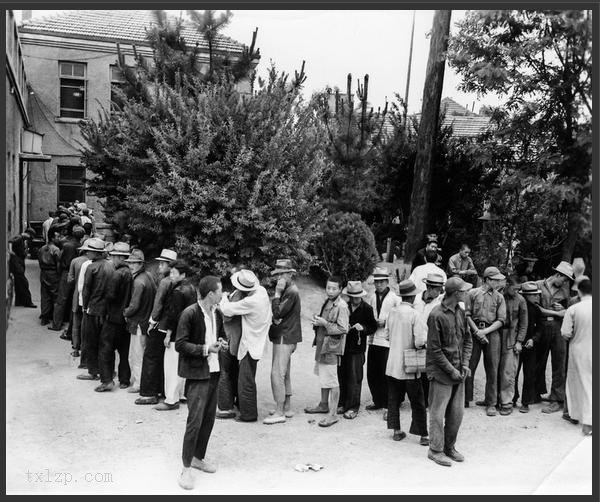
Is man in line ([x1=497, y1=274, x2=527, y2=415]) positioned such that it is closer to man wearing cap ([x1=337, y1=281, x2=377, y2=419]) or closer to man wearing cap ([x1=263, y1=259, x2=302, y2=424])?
man wearing cap ([x1=337, y1=281, x2=377, y2=419])

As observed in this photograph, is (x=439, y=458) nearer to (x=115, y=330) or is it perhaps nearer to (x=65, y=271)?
(x=115, y=330)

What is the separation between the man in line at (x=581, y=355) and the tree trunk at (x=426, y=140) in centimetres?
590

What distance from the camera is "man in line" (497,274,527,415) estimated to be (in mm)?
8234

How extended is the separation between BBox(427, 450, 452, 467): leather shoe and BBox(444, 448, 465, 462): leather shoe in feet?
0.36

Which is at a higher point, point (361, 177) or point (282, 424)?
point (361, 177)

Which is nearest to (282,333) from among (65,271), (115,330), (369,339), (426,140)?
(369,339)

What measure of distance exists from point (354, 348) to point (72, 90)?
51.2ft

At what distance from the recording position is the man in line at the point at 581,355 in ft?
24.1

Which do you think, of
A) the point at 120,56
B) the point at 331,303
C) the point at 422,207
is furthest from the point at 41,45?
the point at 331,303

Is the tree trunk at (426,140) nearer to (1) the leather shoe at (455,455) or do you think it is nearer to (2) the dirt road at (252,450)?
(2) the dirt road at (252,450)

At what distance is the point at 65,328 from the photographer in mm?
11195

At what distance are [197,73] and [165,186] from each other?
10.4 feet

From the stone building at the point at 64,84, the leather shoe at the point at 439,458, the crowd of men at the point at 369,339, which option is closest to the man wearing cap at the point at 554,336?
the crowd of men at the point at 369,339

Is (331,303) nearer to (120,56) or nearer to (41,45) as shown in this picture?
(120,56)
